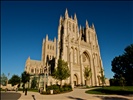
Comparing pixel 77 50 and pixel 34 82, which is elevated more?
pixel 77 50

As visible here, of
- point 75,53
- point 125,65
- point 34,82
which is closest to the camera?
point 125,65

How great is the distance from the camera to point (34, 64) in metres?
86.8

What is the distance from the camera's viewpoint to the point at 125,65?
21.5 m

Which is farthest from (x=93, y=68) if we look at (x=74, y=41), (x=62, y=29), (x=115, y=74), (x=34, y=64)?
(x=34, y=64)

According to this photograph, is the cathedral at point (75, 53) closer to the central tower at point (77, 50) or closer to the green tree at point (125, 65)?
the central tower at point (77, 50)

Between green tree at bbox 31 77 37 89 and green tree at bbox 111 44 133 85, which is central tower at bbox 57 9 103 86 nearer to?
green tree at bbox 31 77 37 89

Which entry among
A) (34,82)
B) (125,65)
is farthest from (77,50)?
(125,65)

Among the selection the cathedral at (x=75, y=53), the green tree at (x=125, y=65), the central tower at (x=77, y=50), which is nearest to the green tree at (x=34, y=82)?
the cathedral at (x=75, y=53)

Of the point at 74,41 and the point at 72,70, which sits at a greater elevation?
the point at 74,41

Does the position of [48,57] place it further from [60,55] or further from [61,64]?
[61,64]

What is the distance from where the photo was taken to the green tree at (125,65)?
20.7 meters

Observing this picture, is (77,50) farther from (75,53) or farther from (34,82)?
(34,82)

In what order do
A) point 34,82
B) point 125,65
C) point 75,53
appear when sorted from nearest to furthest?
point 125,65 < point 34,82 < point 75,53

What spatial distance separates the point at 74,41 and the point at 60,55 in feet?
32.2
